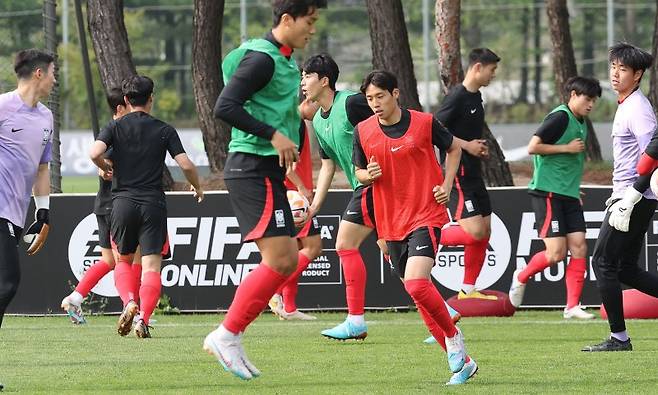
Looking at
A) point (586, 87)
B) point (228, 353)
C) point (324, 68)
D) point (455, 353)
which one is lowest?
point (455, 353)

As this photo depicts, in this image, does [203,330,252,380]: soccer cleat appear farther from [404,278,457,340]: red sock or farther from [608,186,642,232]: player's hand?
[608,186,642,232]: player's hand

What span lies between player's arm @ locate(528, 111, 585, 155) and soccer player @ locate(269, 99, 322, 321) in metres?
2.01

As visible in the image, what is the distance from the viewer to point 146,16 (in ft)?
185

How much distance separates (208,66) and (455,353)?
12230 millimetres

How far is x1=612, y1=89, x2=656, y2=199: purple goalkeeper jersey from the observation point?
9.80 metres

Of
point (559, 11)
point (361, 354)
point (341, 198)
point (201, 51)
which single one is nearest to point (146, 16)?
point (559, 11)

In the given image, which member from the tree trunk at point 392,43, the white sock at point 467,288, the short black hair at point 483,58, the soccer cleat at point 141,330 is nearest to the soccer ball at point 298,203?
the soccer cleat at point 141,330

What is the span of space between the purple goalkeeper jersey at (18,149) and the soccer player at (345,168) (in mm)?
2919

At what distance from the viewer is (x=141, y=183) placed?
466 inches

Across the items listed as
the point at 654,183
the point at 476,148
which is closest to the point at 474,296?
the point at 476,148

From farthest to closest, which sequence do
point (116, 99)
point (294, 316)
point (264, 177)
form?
point (294, 316) < point (116, 99) < point (264, 177)

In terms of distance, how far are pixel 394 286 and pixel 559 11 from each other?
12.4m

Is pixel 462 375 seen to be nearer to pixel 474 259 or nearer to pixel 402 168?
pixel 402 168

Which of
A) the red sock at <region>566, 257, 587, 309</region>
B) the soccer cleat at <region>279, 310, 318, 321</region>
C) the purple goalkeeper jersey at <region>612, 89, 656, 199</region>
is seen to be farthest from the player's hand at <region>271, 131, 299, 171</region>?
the red sock at <region>566, 257, 587, 309</region>
